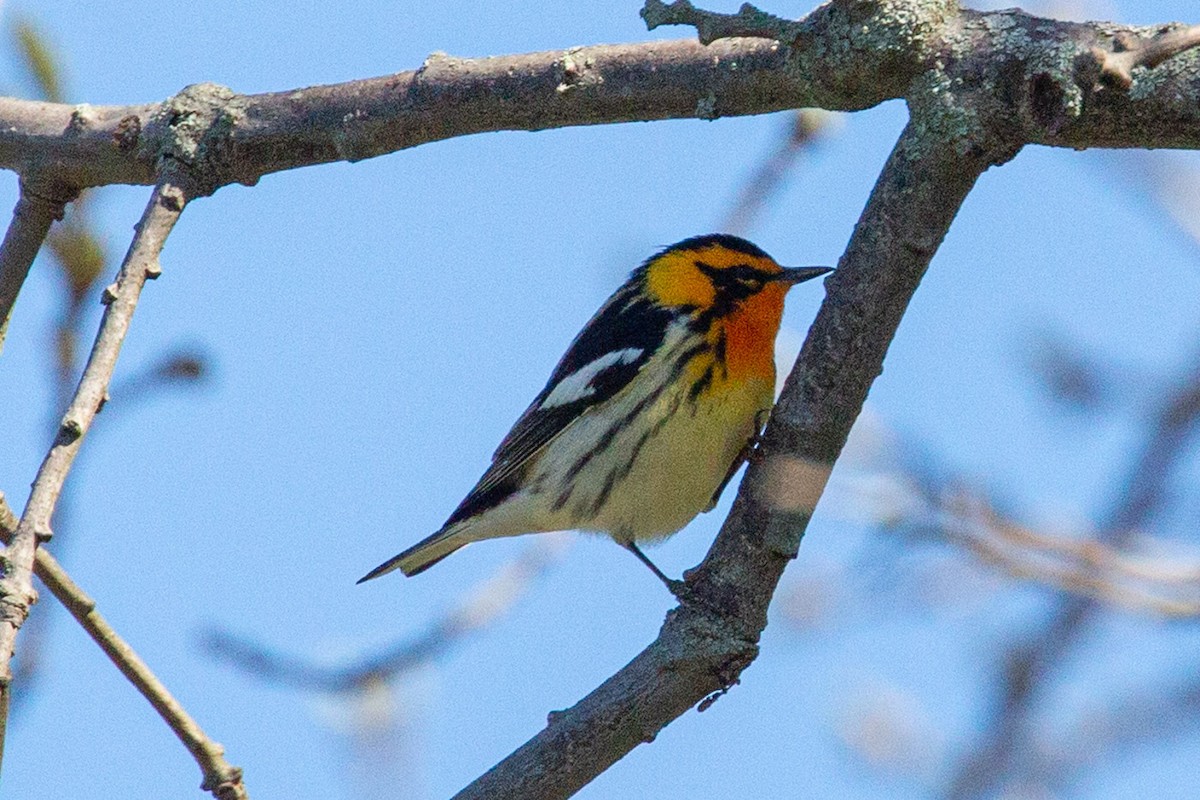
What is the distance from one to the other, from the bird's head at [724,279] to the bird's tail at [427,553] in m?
1.05

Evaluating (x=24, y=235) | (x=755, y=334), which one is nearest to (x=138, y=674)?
(x=24, y=235)

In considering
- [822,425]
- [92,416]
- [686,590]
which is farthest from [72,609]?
[822,425]

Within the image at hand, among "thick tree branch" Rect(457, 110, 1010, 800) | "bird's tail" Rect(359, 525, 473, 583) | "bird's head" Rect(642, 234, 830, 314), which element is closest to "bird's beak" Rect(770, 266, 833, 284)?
"bird's head" Rect(642, 234, 830, 314)

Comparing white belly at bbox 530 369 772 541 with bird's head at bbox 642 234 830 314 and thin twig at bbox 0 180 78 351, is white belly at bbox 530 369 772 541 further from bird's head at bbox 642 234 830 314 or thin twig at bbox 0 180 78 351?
thin twig at bbox 0 180 78 351

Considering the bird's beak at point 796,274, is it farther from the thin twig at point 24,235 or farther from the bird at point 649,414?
the thin twig at point 24,235

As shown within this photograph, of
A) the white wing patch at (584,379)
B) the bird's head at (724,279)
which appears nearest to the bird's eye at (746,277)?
the bird's head at (724,279)

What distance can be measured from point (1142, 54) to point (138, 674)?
1.78 m

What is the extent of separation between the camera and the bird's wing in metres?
4.85

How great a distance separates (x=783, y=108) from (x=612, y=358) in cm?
209

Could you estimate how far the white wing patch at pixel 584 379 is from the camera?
4855 millimetres

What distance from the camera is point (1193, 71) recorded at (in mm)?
2404

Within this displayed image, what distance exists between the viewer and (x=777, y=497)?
2867 millimetres

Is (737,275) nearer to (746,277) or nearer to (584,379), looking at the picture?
(746,277)

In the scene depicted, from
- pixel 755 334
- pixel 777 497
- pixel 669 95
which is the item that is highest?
pixel 755 334
